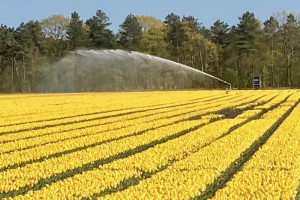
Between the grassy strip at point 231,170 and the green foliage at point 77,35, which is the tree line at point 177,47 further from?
the grassy strip at point 231,170

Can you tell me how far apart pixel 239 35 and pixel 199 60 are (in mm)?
8241

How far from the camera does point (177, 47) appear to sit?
8550 centimetres

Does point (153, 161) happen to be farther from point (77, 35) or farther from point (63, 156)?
point (77, 35)

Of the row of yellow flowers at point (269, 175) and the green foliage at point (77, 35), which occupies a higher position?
the green foliage at point (77, 35)

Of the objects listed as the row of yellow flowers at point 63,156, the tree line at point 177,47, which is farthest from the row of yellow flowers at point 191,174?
the tree line at point 177,47

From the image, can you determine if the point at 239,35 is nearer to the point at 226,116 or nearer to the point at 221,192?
the point at 226,116

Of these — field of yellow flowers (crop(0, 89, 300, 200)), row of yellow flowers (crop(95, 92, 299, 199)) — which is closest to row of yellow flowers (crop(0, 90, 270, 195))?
field of yellow flowers (crop(0, 89, 300, 200))

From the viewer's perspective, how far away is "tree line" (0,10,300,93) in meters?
79.2

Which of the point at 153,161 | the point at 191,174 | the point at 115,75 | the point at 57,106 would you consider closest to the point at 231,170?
the point at 191,174

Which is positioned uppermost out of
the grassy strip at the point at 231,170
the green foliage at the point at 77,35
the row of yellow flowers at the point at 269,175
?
the green foliage at the point at 77,35

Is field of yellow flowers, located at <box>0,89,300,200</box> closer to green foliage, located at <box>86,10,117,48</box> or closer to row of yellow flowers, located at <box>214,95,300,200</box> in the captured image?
row of yellow flowers, located at <box>214,95,300,200</box>

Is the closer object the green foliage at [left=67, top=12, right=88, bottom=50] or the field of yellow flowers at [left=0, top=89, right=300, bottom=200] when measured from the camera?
the field of yellow flowers at [left=0, top=89, right=300, bottom=200]

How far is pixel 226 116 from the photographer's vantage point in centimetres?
2273

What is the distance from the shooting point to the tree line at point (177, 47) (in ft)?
260
